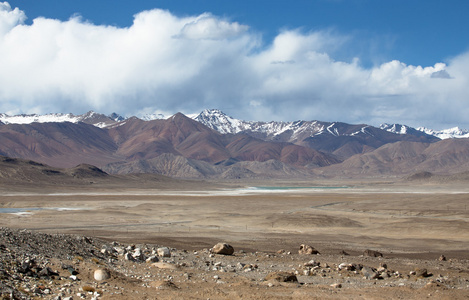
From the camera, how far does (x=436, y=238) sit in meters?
44.8

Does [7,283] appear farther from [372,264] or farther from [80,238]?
[372,264]

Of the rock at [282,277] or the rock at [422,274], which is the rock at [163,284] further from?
the rock at [422,274]

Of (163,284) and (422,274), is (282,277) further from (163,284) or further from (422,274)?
(422,274)

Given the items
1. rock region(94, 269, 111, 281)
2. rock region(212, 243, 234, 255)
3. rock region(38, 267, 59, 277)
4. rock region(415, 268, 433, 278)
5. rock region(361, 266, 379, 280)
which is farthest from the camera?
rock region(212, 243, 234, 255)

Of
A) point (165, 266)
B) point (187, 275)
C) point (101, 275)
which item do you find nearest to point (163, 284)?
point (101, 275)

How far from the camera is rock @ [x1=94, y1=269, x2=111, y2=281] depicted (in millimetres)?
16969

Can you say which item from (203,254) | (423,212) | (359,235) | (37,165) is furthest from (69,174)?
(203,254)

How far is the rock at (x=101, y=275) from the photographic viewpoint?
1697 cm

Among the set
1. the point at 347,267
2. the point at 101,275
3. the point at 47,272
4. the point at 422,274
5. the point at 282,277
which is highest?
the point at 47,272

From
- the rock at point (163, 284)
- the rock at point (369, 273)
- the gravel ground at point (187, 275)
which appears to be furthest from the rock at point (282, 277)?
the rock at point (163, 284)

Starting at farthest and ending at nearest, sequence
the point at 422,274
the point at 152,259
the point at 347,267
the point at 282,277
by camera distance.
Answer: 1. the point at 347,267
2. the point at 152,259
3. the point at 422,274
4. the point at 282,277

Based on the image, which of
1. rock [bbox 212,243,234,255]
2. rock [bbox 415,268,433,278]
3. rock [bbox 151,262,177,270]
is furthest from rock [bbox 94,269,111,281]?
rock [bbox 415,268,433,278]

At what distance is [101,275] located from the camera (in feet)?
55.9

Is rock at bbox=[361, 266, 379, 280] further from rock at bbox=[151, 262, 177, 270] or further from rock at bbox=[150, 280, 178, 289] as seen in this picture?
rock at bbox=[150, 280, 178, 289]
